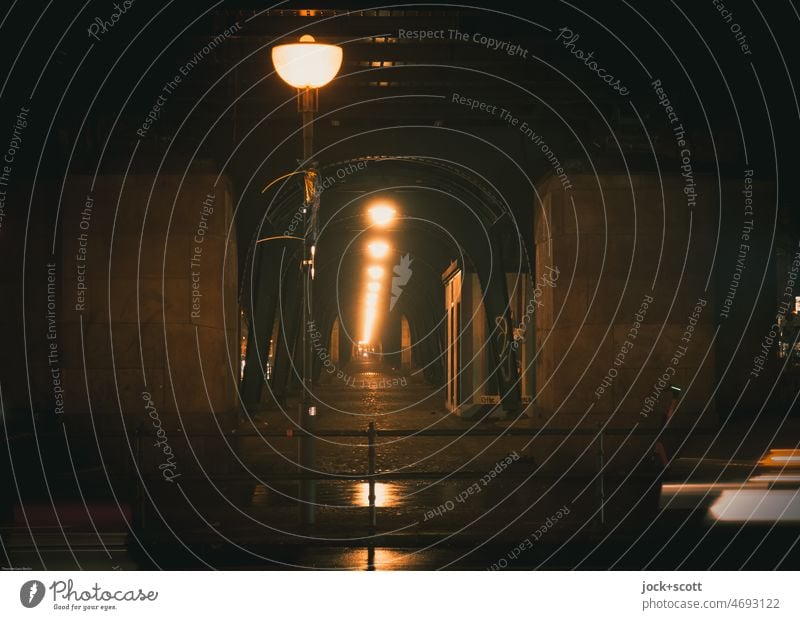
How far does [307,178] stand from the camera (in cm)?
1336

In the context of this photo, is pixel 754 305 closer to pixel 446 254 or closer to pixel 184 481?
pixel 184 481

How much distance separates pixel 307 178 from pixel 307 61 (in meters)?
1.50

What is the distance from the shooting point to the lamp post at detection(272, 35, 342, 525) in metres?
12.3

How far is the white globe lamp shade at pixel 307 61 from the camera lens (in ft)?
40.2

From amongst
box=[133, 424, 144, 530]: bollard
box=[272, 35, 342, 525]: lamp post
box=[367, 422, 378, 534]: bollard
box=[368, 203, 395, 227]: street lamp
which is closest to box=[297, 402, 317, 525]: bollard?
box=[272, 35, 342, 525]: lamp post

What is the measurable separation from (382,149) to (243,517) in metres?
9.04

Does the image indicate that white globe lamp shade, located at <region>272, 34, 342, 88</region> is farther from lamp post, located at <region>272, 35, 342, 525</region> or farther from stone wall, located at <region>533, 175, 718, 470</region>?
stone wall, located at <region>533, 175, 718, 470</region>

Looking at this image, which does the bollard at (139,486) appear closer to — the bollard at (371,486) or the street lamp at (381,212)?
the bollard at (371,486)

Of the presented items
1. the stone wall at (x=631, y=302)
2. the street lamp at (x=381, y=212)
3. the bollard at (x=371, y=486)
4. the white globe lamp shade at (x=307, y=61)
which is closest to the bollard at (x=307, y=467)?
the bollard at (x=371, y=486)

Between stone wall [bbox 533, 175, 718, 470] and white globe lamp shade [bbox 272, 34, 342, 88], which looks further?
stone wall [bbox 533, 175, 718, 470]

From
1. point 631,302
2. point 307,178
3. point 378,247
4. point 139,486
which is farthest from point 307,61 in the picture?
point 378,247

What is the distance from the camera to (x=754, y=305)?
811 inches

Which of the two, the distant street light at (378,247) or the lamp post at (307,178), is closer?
the lamp post at (307,178)
